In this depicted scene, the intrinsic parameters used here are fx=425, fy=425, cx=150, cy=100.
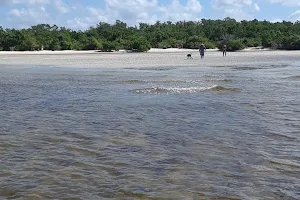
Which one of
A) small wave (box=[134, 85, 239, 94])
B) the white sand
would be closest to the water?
small wave (box=[134, 85, 239, 94])

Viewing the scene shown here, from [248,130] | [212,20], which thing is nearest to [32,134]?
[248,130]

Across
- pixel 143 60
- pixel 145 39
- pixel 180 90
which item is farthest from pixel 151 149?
pixel 145 39

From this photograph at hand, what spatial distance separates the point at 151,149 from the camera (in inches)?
299

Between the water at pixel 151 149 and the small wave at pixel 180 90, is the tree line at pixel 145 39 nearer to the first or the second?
the small wave at pixel 180 90

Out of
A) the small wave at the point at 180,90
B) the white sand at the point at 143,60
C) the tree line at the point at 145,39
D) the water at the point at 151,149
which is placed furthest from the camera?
the tree line at the point at 145,39

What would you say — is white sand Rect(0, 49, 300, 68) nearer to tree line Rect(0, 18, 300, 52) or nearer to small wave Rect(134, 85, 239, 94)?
small wave Rect(134, 85, 239, 94)

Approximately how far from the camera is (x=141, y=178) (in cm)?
600

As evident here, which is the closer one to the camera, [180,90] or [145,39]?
[180,90]

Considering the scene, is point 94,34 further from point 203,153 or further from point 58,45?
point 203,153

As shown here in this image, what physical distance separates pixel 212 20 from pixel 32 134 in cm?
13575

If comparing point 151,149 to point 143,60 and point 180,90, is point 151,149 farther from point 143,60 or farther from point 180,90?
point 143,60

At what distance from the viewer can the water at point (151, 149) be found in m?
5.62

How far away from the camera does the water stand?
5621 mm

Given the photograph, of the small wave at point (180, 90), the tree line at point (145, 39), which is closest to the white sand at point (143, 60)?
the small wave at point (180, 90)
